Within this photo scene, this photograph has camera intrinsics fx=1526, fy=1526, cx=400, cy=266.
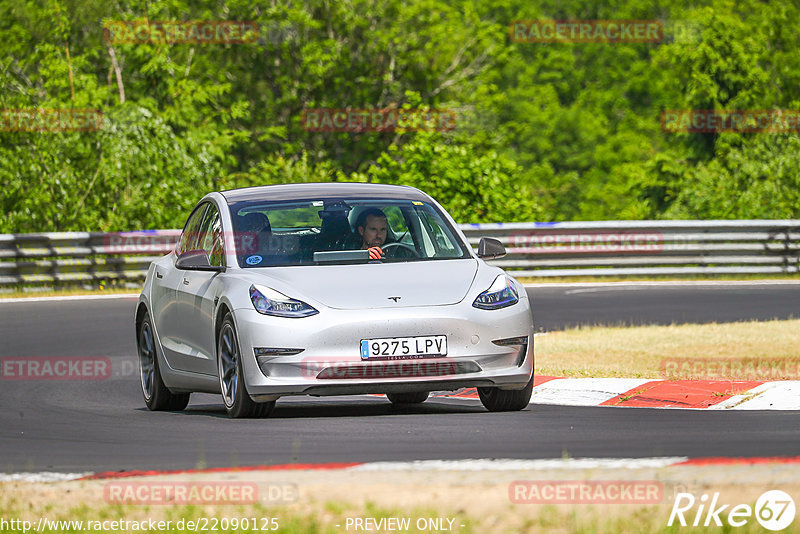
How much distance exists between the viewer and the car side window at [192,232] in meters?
11.0

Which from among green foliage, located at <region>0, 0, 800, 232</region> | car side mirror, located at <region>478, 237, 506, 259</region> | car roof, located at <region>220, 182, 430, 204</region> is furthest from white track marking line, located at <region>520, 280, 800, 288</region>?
car side mirror, located at <region>478, 237, 506, 259</region>

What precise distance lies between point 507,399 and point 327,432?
160 centimetres

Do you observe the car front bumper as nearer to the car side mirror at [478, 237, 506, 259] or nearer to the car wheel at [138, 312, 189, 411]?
the car side mirror at [478, 237, 506, 259]

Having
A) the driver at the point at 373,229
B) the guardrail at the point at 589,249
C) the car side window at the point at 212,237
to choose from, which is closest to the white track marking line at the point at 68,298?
the guardrail at the point at 589,249

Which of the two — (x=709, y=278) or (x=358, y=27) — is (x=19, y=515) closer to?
(x=709, y=278)

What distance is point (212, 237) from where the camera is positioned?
34.3ft

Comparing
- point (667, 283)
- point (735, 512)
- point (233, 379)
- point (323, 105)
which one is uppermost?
point (735, 512)

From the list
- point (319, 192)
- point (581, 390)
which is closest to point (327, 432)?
point (319, 192)

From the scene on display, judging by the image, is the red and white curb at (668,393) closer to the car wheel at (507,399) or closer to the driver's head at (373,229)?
the car wheel at (507,399)

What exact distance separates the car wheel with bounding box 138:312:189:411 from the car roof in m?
1.30

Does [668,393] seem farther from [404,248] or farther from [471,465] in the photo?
[471,465]

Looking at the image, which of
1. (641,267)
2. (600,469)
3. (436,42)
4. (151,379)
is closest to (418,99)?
(641,267)

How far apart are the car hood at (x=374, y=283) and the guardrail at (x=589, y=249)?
15.3m

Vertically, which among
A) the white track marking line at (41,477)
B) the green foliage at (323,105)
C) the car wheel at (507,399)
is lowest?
the green foliage at (323,105)
